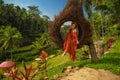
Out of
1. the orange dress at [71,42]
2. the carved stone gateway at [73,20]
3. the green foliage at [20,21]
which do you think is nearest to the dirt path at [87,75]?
the orange dress at [71,42]

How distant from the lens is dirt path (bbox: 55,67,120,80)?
39.5 ft

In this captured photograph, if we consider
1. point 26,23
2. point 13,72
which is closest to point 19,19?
point 26,23

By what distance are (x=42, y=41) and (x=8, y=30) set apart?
694 inches

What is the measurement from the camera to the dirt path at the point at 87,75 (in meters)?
12.0

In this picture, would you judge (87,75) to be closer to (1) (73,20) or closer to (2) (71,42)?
(2) (71,42)

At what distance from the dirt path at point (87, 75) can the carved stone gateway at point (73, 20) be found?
7.13ft

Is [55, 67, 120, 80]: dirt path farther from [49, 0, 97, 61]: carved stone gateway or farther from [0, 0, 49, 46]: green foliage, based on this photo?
[0, 0, 49, 46]: green foliage

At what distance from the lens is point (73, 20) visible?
14.9 metres

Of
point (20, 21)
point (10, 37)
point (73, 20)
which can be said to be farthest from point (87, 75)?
point (20, 21)

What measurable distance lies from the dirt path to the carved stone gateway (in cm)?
217

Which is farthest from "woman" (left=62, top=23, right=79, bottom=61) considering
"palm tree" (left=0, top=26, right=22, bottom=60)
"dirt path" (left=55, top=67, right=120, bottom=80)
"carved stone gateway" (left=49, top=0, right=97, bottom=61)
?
"palm tree" (left=0, top=26, right=22, bottom=60)

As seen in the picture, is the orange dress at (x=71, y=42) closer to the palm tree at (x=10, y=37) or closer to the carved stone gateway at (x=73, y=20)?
the carved stone gateway at (x=73, y=20)

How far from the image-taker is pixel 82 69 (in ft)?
44.4

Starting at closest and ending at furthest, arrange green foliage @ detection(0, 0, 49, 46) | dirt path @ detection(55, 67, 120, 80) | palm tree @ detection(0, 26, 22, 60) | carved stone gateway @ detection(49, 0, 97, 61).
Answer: dirt path @ detection(55, 67, 120, 80), carved stone gateway @ detection(49, 0, 97, 61), palm tree @ detection(0, 26, 22, 60), green foliage @ detection(0, 0, 49, 46)
